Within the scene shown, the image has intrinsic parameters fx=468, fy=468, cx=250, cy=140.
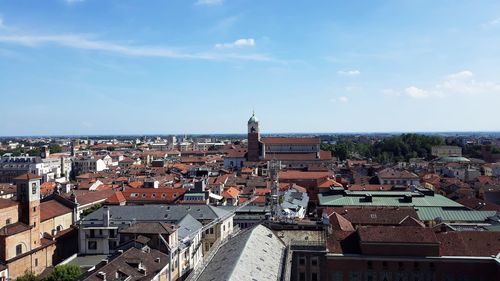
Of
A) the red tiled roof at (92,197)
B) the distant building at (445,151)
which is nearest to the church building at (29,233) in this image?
the red tiled roof at (92,197)

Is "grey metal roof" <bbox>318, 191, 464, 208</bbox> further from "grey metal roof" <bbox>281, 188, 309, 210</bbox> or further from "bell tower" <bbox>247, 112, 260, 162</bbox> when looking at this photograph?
"bell tower" <bbox>247, 112, 260, 162</bbox>

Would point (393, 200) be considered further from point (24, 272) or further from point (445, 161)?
point (445, 161)

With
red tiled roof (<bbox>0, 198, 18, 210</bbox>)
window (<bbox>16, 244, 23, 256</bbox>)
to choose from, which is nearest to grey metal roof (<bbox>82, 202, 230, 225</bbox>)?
window (<bbox>16, 244, 23, 256</bbox>)

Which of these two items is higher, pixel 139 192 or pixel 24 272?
pixel 139 192

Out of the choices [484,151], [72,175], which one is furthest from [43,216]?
[484,151]

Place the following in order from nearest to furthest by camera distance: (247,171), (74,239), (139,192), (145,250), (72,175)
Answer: (145,250), (74,239), (139,192), (247,171), (72,175)

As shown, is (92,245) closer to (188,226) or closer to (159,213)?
(159,213)
